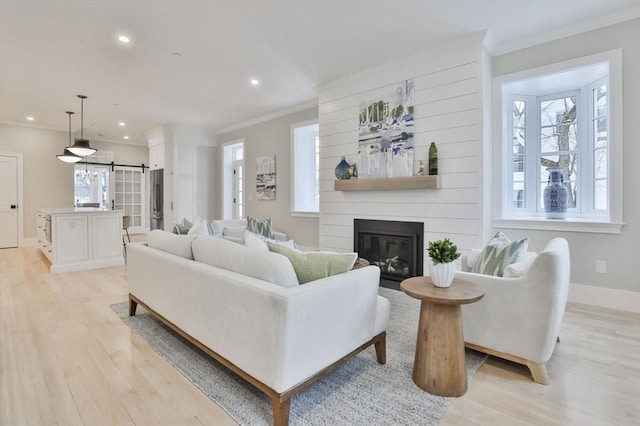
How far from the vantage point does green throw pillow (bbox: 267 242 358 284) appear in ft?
6.05

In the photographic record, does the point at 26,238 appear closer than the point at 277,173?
No

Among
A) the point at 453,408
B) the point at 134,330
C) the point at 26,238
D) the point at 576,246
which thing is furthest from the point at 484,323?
the point at 26,238

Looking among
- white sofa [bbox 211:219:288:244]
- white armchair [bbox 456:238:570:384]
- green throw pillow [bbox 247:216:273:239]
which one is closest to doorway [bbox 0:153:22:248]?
white sofa [bbox 211:219:288:244]

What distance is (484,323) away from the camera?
6.97 ft

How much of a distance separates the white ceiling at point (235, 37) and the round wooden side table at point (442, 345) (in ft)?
8.19

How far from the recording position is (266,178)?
649 centimetres

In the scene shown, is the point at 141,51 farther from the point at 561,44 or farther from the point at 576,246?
the point at 576,246

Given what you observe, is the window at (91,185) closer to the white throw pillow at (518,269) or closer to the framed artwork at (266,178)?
the framed artwork at (266,178)

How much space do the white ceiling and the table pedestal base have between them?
8.51 feet

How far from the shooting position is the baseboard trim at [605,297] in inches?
120

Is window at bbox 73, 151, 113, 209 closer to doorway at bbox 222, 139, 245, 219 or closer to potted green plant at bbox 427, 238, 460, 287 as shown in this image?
doorway at bbox 222, 139, 245, 219

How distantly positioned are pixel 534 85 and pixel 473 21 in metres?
1.14

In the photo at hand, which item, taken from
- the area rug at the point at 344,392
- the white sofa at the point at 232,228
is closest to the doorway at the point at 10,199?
the white sofa at the point at 232,228

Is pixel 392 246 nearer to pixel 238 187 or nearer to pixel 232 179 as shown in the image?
pixel 238 187
